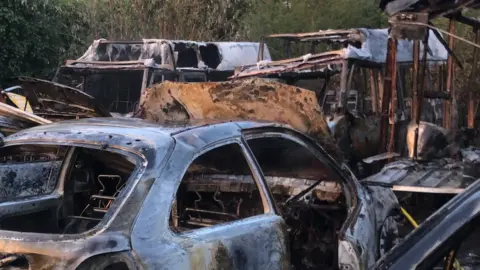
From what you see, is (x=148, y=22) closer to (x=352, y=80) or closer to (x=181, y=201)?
(x=352, y=80)

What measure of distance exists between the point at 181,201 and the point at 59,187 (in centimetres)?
84

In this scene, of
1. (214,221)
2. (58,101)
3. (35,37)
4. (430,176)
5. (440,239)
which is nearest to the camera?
(440,239)

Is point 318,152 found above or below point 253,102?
below

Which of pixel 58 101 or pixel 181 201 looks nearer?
pixel 181 201

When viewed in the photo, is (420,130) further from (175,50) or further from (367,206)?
(175,50)

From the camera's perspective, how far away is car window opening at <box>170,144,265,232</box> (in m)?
3.99

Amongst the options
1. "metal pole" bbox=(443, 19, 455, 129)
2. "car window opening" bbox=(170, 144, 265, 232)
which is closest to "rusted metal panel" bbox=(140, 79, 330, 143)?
"car window opening" bbox=(170, 144, 265, 232)

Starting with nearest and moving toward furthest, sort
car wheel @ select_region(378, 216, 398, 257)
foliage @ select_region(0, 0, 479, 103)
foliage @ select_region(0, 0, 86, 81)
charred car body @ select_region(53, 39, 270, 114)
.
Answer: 1. car wheel @ select_region(378, 216, 398, 257)
2. charred car body @ select_region(53, 39, 270, 114)
3. foliage @ select_region(0, 0, 86, 81)
4. foliage @ select_region(0, 0, 479, 103)

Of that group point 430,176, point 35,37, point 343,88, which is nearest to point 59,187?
point 430,176

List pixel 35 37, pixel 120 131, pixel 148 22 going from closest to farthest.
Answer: pixel 120 131 < pixel 35 37 < pixel 148 22

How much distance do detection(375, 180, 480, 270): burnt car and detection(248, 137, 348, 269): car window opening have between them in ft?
6.29

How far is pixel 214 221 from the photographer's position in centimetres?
390

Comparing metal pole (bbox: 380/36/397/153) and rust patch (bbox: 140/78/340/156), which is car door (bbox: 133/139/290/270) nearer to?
rust patch (bbox: 140/78/340/156)

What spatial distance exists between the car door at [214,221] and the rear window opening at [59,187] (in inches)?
20.9
